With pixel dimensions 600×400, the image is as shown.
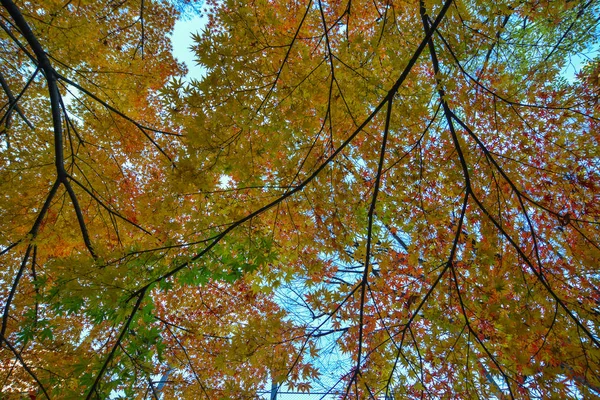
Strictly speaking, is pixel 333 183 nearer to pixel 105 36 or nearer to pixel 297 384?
pixel 297 384

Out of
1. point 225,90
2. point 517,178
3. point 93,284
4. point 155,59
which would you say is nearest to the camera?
point 93,284

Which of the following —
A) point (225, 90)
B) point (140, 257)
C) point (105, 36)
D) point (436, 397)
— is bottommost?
point (436, 397)

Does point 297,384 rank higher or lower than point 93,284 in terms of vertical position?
lower

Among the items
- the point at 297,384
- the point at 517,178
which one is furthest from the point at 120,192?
the point at 517,178

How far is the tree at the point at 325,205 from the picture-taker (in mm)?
2232

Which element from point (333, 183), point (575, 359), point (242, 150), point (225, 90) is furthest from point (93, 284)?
point (575, 359)

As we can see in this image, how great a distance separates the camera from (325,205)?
117 inches

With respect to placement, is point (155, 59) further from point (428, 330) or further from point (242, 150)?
point (428, 330)

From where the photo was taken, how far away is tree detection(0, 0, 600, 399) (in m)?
2.23

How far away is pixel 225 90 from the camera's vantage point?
7.89 feet

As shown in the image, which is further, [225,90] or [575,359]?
[225,90]

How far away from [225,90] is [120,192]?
2928 mm

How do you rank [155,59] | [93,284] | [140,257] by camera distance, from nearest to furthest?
1. [93,284]
2. [140,257]
3. [155,59]

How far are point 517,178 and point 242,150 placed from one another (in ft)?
8.63
